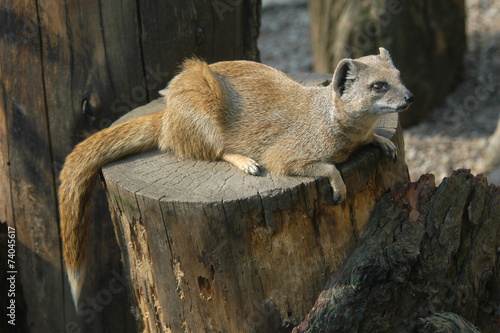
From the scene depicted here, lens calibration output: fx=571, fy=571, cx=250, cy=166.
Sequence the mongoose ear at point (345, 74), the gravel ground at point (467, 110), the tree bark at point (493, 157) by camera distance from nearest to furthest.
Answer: the mongoose ear at point (345, 74), the tree bark at point (493, 157), the gravel ground at point (467, 110)

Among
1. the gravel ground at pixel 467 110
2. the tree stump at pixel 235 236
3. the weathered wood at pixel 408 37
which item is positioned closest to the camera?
the tree stump at pixel 235 236

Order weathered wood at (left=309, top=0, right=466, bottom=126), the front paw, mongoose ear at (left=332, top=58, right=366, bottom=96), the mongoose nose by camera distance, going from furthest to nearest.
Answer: weathered wood at (left=309, top=0, right=466, bottom=126) < the front paw < mongoose ear at (left=332, top=58, right=366, bottom=96) < the mongoose nose

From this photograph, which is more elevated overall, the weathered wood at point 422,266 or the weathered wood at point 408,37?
the weathered wood at point 408,37

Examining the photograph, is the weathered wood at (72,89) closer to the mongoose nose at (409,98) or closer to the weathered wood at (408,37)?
the mongoose nose at (409,98)

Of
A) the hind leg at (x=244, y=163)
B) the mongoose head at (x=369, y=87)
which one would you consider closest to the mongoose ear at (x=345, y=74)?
the mongoose head at (x=369, y=87)

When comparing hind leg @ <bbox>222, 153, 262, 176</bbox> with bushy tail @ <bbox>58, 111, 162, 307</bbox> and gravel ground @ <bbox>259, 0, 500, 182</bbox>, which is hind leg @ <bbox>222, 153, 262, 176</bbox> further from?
gravel ground @ <bbox>259, 0, 500, 182</bbox>

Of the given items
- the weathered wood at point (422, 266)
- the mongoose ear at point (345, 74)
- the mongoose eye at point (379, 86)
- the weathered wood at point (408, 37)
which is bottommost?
the weathered wood at point (422, 266)

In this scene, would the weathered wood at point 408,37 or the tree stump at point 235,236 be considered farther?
the weathered wood at point 408,37

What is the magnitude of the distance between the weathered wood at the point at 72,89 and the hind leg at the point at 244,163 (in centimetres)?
121

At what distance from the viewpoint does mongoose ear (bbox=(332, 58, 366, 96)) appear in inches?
133

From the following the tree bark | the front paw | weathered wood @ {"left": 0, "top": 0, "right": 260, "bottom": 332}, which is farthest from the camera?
the tree bark

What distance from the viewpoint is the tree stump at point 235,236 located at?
3113 mm

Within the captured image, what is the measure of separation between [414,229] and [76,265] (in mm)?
2202

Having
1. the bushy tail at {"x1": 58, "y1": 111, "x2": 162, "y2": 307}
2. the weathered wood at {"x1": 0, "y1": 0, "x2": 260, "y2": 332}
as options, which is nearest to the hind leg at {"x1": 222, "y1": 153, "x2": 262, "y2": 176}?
the bushy tail at {"x1": 58, "y1": 111, "x2": 162, "y2": 307}
